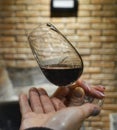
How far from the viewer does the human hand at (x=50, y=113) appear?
111 cm

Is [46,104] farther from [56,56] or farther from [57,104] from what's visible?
[56,56]

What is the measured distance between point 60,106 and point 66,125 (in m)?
0.13

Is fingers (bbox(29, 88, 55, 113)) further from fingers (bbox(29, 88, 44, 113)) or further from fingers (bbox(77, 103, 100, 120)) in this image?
fingers (bbox(77, 103, 100, 120))

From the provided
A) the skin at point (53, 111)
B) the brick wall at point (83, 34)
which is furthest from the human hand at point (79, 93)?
the brick wall at point (83, 34)

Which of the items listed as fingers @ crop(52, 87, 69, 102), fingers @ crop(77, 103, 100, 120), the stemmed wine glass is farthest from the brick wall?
fingers @ crop(77, 103, 100, 120)

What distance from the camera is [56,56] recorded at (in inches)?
51.3

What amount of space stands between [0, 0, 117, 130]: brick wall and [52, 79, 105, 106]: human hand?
6.07ft

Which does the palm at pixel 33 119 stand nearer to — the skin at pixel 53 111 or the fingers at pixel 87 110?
the skin at pixel 53 111

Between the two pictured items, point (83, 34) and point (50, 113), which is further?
point (83, 34)

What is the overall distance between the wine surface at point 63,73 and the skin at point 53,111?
9 centimetres

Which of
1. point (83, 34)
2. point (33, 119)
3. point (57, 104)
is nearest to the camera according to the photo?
point (33, 119)

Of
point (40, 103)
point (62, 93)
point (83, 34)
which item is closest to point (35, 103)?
point (40, 103)

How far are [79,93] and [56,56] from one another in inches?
7.1

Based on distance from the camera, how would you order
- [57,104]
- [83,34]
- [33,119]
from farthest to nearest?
[83,34]
[57,104]
[33,119]
